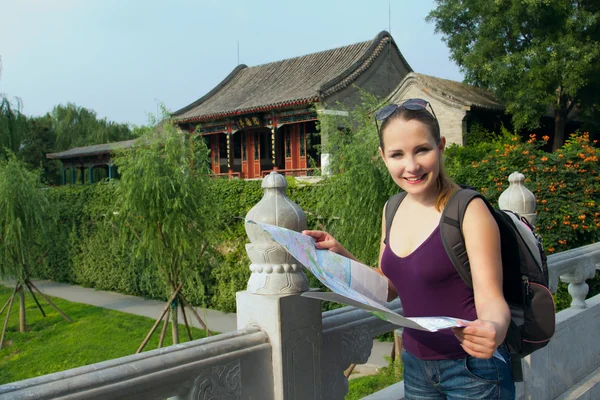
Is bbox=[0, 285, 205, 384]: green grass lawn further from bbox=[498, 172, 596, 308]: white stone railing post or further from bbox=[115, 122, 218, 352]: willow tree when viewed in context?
bbox=[498, 172, 596, 308]: white stone railing post

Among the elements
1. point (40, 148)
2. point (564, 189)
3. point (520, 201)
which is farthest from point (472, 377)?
point (40, 148)

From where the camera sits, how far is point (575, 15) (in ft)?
42.8

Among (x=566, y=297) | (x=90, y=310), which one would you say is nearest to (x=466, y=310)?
Result: (x=566, y=297)

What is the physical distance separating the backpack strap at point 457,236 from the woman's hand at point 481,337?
20 centimetres

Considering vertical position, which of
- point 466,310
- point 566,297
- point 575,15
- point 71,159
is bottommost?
point 566,297

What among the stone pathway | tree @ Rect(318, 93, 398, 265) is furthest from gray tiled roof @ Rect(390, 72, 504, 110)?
the stone pathway

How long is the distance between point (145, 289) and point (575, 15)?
41.8 feet

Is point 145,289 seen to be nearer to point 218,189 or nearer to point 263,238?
point 218,189

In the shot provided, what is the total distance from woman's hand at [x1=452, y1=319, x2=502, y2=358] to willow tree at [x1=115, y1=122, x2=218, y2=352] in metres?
6.52

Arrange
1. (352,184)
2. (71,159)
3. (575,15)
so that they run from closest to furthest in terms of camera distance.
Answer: (352,184)
(575,15)
(71,159)

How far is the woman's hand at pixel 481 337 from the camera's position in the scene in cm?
119

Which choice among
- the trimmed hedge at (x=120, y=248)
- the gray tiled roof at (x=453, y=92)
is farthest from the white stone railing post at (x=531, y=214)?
the gray tiled roof at (x=453, y=92)

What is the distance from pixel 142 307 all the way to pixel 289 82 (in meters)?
9.61

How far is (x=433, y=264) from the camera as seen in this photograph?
1.43 meters
